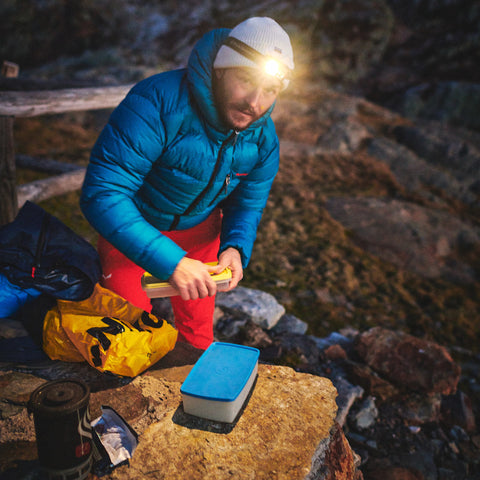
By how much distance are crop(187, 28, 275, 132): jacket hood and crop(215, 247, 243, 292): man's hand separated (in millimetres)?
739

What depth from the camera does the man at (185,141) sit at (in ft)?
5.83

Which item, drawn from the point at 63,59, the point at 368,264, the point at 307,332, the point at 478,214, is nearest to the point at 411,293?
the point at 368,264

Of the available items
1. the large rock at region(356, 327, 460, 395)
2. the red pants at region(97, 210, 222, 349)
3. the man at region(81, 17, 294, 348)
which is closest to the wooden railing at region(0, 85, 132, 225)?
Answer: the red pants at region(97, 210, 222, 349)

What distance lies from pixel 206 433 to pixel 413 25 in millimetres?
18748

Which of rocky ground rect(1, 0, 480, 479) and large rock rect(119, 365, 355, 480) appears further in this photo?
rocky ground rect(1, 0, 480, 479)

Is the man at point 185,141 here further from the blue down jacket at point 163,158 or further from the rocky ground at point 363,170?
the rocky ground at point 363,170

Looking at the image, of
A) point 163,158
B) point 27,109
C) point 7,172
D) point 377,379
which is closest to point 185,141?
point 163,158

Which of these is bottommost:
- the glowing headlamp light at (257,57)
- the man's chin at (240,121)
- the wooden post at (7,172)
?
the wooden post at (7,172)

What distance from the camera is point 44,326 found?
2.06 metres

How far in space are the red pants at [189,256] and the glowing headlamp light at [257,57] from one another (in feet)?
3.36

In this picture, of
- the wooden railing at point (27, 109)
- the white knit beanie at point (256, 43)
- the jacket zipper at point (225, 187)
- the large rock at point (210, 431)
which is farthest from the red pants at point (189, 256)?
the wooden railing at point (27, 109)

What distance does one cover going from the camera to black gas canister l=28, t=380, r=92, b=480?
1.25 metres

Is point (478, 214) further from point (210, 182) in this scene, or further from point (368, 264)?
point (210, 182)

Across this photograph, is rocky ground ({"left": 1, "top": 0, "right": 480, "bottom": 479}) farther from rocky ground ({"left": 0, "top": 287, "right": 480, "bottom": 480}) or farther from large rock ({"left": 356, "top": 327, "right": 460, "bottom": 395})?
large rock ({"left": 356, "top": 327, "right": 460, "bottom": 395})
